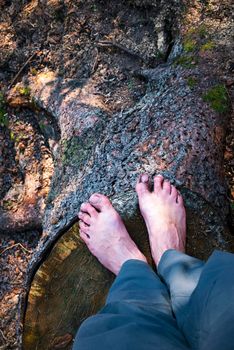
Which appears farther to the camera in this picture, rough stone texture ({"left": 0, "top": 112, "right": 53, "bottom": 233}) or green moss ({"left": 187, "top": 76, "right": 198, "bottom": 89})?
rough stone texture ({"left": 0, "top": 112, "right": 53, "bottom": 233})

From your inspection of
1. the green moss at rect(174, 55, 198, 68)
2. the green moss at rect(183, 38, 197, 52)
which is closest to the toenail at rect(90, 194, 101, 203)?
the green moss at rect(174, 55, 198, 68)

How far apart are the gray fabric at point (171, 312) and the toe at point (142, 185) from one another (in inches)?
17.4

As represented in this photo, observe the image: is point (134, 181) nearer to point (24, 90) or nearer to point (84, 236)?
point (84, 236)

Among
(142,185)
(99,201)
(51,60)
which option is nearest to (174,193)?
(142,185)

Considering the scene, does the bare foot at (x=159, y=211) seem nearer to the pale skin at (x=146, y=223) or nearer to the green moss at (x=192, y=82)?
the pale skin at (x=146, y=223)

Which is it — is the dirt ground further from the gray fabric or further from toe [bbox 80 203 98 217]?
the gray fabric

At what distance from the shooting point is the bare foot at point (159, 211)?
2.07m

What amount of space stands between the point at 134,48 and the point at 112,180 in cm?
116

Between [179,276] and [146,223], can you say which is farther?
[146,223]

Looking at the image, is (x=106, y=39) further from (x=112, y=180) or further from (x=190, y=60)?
(x=112, y=180)

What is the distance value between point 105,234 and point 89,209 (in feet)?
0.55

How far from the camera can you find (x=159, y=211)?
2166 mm

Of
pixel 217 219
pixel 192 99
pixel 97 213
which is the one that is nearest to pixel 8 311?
pixel 97 213

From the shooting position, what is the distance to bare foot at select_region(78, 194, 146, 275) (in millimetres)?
2041
